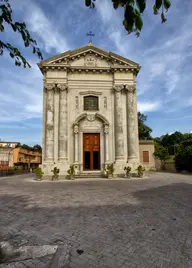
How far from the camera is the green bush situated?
68.4ft

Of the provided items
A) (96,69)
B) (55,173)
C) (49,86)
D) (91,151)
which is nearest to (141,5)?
(55,173)

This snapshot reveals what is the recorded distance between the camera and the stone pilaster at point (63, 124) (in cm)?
1627

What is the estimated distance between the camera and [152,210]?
17.8 feet

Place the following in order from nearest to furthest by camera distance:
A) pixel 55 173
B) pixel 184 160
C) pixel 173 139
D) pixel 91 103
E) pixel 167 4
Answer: pixel 167 4
pixel 55 173
pixel 91 103
pixel 184 160
pixel 173 139

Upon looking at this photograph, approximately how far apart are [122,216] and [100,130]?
13.2 m

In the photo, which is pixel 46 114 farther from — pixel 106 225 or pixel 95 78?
pixel 106 225

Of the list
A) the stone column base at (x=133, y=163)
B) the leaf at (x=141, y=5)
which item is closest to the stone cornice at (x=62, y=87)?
the stone column base at (x=133, y=163)

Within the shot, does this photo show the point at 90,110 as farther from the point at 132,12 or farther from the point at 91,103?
the point at 132,12

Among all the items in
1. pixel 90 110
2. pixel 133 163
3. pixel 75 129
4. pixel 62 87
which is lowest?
pixel 133 163

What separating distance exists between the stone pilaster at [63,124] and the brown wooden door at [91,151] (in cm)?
210

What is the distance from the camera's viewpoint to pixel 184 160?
21625 millimetres

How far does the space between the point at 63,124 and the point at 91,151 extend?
12.6ft

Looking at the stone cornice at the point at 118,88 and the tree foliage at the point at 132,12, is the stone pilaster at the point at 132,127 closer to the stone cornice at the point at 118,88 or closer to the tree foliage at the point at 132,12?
the stone cornice at the point at 118,88

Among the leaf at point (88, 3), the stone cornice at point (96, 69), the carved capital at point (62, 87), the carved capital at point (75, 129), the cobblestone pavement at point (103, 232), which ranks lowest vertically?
the cobblestone pavement at point (103, 232)
